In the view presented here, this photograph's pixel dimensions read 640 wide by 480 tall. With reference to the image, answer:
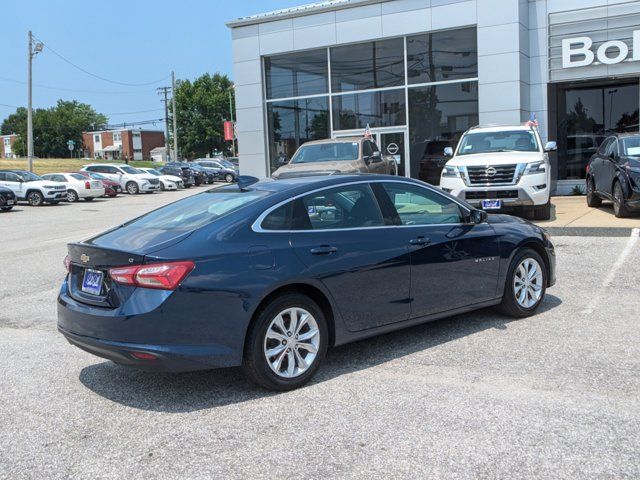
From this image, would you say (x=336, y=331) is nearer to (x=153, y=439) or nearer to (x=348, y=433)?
(x=348, y=433)

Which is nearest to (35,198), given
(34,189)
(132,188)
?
(34,189)

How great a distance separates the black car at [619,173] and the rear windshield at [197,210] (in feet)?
30.6

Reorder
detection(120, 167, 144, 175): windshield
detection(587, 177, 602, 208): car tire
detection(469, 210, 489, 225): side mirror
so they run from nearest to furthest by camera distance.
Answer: detection(469, 210, 489, 225): side mirror → detection(587, 177, 602, 208): car tire → detection(120, 167, 144, 175): windshield

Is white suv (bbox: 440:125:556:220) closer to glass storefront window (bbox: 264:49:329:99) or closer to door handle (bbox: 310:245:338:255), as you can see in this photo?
door handle (bbox: 310:245:338:255)

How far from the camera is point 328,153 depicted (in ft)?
47.5

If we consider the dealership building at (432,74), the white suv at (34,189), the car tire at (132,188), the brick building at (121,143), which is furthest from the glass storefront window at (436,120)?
the brick building at (121,143)

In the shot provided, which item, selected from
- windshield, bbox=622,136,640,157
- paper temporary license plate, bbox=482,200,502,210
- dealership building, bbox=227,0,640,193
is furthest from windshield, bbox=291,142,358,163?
dealership building, bbox=227,0,640,193

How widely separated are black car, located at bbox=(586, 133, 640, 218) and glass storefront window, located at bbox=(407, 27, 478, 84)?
5.64 m

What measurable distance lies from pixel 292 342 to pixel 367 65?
56.5 feet

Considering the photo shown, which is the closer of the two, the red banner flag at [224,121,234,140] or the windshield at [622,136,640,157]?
the windshield at [622,136,640,157]

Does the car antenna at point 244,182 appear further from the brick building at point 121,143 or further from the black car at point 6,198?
the brick building at point 121,143

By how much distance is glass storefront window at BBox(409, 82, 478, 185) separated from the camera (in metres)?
19.3

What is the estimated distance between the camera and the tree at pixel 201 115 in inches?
3310

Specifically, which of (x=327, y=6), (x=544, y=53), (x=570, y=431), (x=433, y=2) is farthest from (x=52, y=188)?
(x=570, y=431)
